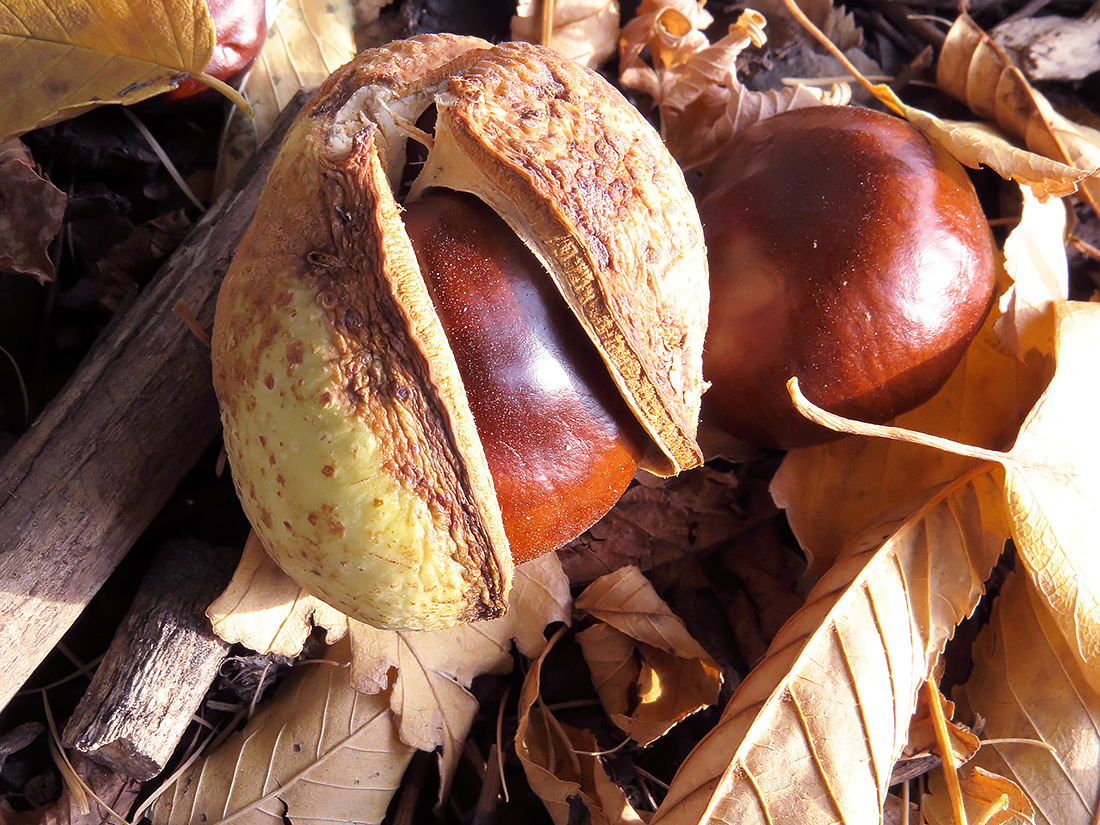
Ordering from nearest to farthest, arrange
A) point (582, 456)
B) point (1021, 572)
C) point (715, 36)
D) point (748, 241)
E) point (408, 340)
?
point (408, 340), point (582, 456), point (748, 241), point (1021, 572), point (715, 36)

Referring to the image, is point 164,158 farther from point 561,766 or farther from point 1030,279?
point 1030,279

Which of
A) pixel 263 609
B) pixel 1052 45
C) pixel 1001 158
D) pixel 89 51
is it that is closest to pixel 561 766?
pixel 263 609

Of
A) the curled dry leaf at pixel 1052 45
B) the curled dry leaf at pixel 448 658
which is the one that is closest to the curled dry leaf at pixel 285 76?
the curled dry leaf at pixel 448 658

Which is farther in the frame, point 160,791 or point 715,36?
point 715,36

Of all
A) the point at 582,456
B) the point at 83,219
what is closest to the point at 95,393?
the point at 83,219

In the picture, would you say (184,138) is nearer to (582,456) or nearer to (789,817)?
(582,456)

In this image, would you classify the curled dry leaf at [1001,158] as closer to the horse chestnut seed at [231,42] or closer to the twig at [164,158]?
the horse chestnut seed at [231,42]
